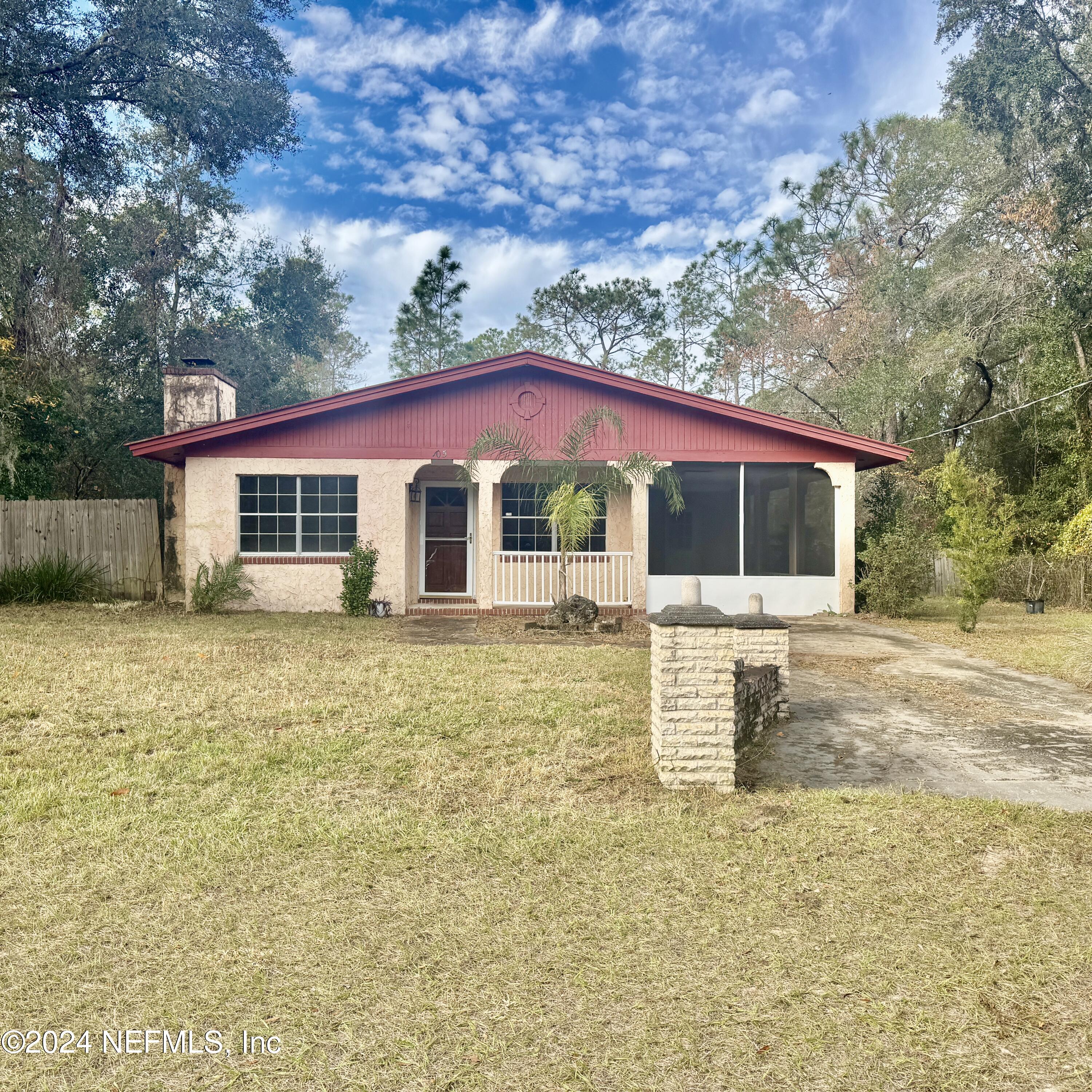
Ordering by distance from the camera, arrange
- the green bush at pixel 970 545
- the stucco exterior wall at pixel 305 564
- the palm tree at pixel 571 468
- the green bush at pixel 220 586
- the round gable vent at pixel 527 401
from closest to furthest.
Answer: the green bush at pixel 970 545
the palm tree at pixel 571 468
the green bush at pixel 220 586
the stucco exterior wall at pixel 305 564
the round gable vent at pixel 527 401

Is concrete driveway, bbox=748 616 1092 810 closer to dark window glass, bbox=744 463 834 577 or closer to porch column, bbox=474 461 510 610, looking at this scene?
dark window glass, bbox=744 463 834 577

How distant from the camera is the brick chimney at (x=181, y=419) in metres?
13.4

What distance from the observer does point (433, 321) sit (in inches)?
1270

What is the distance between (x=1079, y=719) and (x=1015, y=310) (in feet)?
49.3

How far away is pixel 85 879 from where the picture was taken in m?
3.21

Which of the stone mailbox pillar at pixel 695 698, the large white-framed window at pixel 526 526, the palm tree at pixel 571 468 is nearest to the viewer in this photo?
the stone mailbox pillar at pixel 695 698

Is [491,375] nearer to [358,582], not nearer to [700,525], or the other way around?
[358,582]

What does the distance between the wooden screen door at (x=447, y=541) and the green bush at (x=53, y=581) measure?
19.6 feet

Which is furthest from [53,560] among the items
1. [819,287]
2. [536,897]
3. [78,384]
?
[819,287]

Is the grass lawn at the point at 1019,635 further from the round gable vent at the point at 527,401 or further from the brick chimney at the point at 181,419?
the brick chimney at the point at 181,419

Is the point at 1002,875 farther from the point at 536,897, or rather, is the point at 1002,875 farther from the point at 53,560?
the point at 53,560

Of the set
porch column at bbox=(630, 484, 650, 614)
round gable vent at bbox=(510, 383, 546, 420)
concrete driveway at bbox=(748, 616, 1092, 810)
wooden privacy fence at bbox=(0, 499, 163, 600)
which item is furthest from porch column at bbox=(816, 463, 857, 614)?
wooden privacy fence at bbox=(0, 499, 163, 600)

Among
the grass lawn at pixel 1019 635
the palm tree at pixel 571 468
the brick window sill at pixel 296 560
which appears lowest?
the grass lawn at pixel 1019 635

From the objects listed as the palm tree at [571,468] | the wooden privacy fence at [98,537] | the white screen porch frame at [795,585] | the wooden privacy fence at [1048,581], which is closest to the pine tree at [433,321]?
the wooden privacy fence at [98,537]
